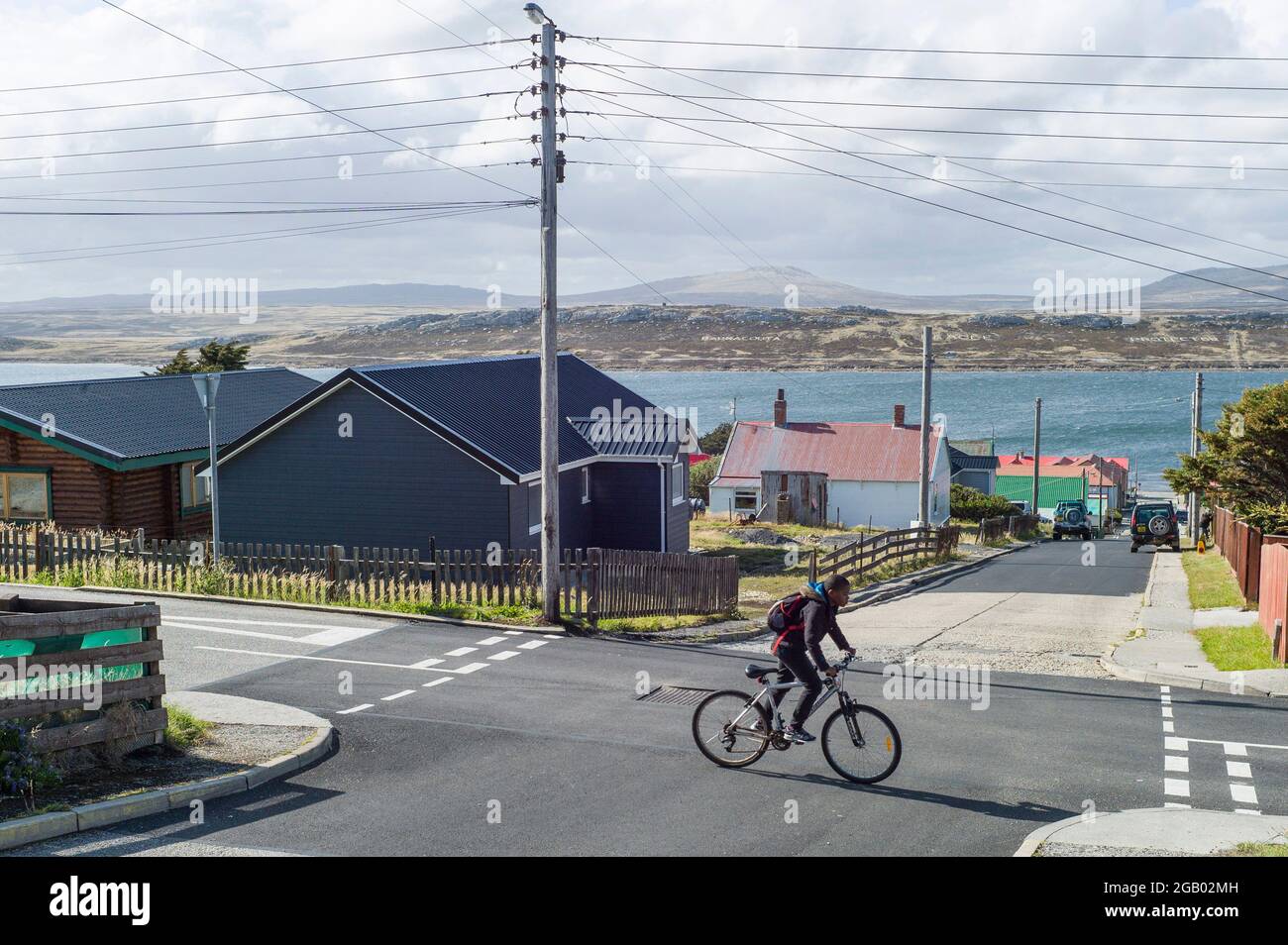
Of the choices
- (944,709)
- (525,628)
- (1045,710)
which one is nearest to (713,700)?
(944,709)

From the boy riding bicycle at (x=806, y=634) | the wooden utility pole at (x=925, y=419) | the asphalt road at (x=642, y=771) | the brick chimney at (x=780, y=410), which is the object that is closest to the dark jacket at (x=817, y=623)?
the boy riding bicycle at (x=806, y=634)

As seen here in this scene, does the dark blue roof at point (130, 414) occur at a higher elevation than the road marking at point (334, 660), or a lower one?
higher

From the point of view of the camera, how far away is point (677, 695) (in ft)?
50.8

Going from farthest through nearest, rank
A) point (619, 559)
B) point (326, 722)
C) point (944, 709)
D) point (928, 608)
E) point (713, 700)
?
point (928, 608) < point (619, 559) < point (944, 709) < point (326, 722) < point (713, 700)

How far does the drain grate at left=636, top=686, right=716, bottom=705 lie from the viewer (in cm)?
1507

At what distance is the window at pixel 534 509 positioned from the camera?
28.8 metres

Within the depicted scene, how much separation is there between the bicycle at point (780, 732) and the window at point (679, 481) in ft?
75.1

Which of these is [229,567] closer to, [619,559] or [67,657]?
[619,559]

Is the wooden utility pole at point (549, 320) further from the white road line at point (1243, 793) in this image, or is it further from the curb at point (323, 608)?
the white road line at point (1243, 793)

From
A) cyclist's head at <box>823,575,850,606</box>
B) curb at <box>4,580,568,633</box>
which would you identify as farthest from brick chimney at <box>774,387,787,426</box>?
cyclist's head at <box>823,575,850,606</box>

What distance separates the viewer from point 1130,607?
1045 inches

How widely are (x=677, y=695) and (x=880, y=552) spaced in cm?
2008

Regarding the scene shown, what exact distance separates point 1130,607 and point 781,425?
44.5 m

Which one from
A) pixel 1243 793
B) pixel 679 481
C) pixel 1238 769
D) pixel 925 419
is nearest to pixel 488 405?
pixel 679 481
